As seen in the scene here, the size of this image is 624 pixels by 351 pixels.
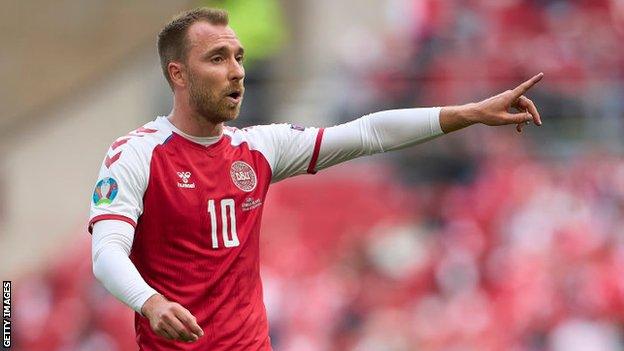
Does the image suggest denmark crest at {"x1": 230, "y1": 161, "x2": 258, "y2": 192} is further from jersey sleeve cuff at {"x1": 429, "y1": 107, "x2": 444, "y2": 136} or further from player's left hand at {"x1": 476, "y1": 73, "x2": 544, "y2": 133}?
player's left hand at {"x1": 476, "y1": 73, "x2": 544, "y2": 133}

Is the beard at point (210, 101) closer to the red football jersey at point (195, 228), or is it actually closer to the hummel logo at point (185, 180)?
the red football jersey at point (195, 228)

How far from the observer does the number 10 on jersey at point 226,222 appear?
4.36 meters

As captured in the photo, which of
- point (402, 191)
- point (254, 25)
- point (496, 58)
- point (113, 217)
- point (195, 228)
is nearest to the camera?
point (113, 217)

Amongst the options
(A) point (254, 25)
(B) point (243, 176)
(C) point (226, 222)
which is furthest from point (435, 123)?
(A) point (254, 25)

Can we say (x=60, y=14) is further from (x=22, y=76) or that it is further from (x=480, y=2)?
(x=480, y=2)

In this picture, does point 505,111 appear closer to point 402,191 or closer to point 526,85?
point 526,85

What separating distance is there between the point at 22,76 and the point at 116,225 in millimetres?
9125

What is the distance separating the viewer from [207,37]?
4.42 m

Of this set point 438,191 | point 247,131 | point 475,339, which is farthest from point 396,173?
point 247,131

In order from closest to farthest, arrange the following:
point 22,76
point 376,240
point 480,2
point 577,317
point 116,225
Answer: point 116,225 → point 577,317 → point 376,240 → point 480,2 → point 22,76

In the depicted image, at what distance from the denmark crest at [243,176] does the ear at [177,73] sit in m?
0.33

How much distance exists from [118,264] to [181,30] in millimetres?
914

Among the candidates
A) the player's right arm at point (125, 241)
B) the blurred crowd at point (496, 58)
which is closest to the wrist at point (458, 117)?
the player's right arm at point (125, 241)

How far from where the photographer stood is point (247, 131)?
183 inches
